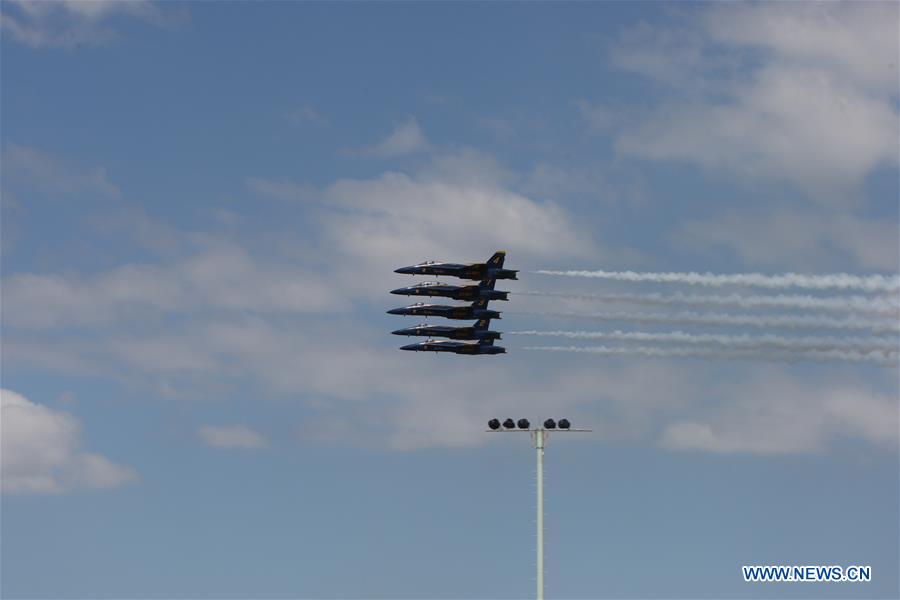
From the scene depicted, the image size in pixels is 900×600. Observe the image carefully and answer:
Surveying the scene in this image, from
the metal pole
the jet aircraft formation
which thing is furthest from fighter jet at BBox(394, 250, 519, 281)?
the metal pole

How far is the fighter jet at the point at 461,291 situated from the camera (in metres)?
195

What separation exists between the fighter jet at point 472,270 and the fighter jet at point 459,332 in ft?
21.2

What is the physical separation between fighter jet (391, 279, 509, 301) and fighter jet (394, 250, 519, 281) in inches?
48.0

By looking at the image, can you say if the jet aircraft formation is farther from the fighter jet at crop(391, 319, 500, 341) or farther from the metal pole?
the metal pole

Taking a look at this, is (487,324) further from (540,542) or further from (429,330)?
(540,542)

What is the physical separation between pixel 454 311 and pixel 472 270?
5977 mm

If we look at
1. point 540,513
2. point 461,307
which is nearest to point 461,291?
point 461,307

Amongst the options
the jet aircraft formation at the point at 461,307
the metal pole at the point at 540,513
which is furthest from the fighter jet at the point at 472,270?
the metal pole at the point at 540,513

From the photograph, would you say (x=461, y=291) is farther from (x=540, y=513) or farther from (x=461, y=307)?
(x=540, y=513)

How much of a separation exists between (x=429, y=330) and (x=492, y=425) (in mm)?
44311

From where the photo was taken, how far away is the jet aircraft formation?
636 feet

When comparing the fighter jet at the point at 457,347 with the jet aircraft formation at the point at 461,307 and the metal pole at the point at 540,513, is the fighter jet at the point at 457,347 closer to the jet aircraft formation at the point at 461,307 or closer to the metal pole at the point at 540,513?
Answer: the jet aircraft formation at the point at 461,307

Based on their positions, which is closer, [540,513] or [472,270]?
[540,513]

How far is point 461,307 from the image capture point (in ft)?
643
